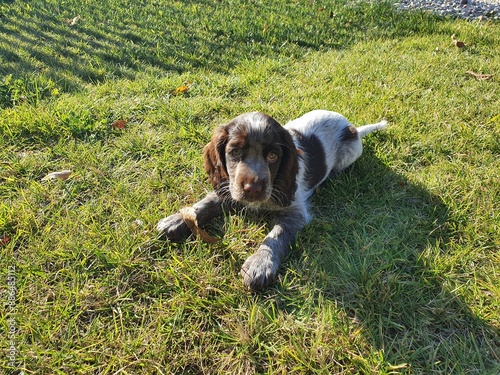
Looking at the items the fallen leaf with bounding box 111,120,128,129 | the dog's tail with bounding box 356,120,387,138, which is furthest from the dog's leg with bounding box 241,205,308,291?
the fallen leaf with bounding box 111,120,128,129

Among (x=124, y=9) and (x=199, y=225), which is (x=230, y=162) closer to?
(x=199, y=225)

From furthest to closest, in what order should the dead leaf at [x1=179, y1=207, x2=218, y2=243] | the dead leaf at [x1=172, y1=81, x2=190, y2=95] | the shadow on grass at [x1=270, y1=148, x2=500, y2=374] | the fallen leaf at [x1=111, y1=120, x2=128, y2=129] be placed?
the dead leaf at [x1=172, y1=81, x2=190, y2=95] → the fallen leaf at [x1=111, y1=120, x2=128, y2=129] → the dead leaf at [x1=179, y1=207, x2=218, y2=243] → the shadow on grass at [x1=270, y1=148, x2=500, y2=374]

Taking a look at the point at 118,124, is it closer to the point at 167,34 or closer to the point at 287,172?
the point at 287,172

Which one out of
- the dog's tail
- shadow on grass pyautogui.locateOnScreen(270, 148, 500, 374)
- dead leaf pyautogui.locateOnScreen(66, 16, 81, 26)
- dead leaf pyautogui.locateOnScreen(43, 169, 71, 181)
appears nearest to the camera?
shadow on grass pyautogui.locateOnScreen(270, 148, 500, 374)

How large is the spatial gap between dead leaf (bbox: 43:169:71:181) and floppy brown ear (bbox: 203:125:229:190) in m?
1.19

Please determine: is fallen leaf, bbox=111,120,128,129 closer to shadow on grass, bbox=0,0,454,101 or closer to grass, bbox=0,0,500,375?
grass, bbox=0,0,500,375

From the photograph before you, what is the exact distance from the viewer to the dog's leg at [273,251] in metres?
2.27

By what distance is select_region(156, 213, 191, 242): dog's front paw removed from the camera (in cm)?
258

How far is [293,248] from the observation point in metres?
2.58

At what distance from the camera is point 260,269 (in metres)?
2.29

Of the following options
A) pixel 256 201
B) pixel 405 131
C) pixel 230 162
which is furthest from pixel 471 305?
pixel 405 131

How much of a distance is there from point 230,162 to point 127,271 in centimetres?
97

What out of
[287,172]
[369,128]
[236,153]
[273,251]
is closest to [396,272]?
[273,251]

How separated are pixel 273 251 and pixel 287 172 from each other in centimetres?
60
